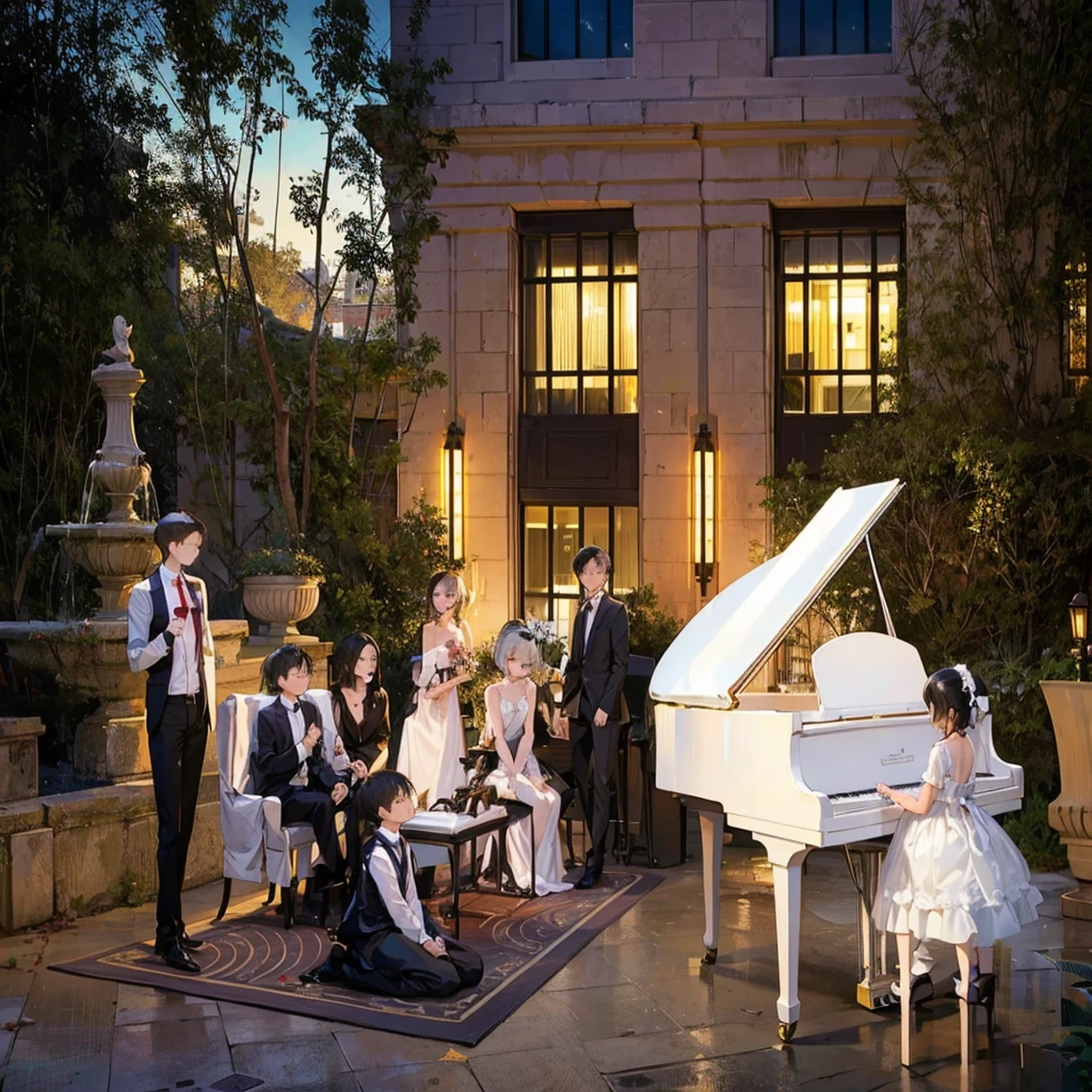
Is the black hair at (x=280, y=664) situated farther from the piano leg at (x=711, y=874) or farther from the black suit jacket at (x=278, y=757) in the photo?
the piano leg at (x=711, y=874)

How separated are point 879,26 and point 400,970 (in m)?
10.5

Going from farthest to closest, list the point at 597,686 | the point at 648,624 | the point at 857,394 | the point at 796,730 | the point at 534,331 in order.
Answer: the point at 534,331 → the point at 857,394 → the point at 648,624 → the point at 597,686 → the point at 796,730

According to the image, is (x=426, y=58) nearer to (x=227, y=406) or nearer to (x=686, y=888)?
(x=227, y=406)

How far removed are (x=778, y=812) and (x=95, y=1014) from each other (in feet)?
9.39

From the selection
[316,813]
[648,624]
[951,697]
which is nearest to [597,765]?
[316,813]

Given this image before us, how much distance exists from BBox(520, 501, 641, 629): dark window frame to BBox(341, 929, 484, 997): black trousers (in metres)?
7.57

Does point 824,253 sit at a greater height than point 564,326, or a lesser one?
greater

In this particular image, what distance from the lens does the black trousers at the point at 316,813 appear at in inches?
275

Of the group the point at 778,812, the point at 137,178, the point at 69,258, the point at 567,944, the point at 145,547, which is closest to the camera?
the point at 778,812

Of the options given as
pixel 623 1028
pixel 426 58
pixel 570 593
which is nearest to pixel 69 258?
pixel 426 58

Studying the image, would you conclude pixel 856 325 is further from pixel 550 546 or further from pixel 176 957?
pixel 176 957

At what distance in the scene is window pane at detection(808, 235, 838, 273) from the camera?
1323 centimetres

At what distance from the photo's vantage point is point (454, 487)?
13.1 metres

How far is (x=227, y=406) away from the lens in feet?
41.2
